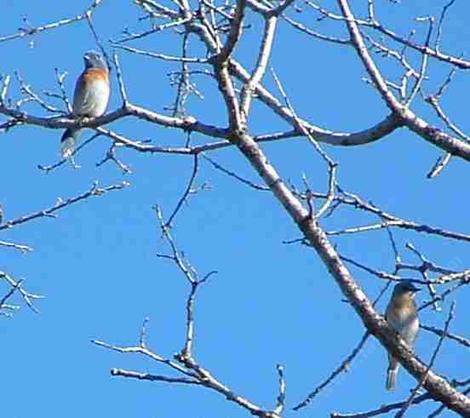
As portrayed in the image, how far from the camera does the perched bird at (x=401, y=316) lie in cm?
574

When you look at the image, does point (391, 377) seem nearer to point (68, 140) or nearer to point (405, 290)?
point (405, 290)

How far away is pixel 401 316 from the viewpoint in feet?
21.9

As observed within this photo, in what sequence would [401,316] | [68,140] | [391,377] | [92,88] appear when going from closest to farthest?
1. [391,377]
2. [401,316]
3. [68,140]
4. [92,88]

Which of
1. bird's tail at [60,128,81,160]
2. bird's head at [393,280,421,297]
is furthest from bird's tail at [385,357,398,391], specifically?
bird's tail at [60,128,81,160]

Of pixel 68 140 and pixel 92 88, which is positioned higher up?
pixel 92 88

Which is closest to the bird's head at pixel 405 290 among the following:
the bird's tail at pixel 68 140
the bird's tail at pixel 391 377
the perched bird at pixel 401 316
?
the perched bird at pixel 401 316

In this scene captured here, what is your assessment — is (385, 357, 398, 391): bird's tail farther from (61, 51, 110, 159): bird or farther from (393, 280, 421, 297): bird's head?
(61, 51, 110, 159): bird

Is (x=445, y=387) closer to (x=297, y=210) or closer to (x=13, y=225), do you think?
(x=297, y=210)

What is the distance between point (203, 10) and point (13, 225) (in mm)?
1439

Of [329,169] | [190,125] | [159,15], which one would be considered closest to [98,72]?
[159,15]

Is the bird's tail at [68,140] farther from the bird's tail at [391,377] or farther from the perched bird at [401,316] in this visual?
the bird's tail at [391,377]

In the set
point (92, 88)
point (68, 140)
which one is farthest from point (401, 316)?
point (92, 88)

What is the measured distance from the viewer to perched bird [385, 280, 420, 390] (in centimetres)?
574

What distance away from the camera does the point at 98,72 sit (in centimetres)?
968
